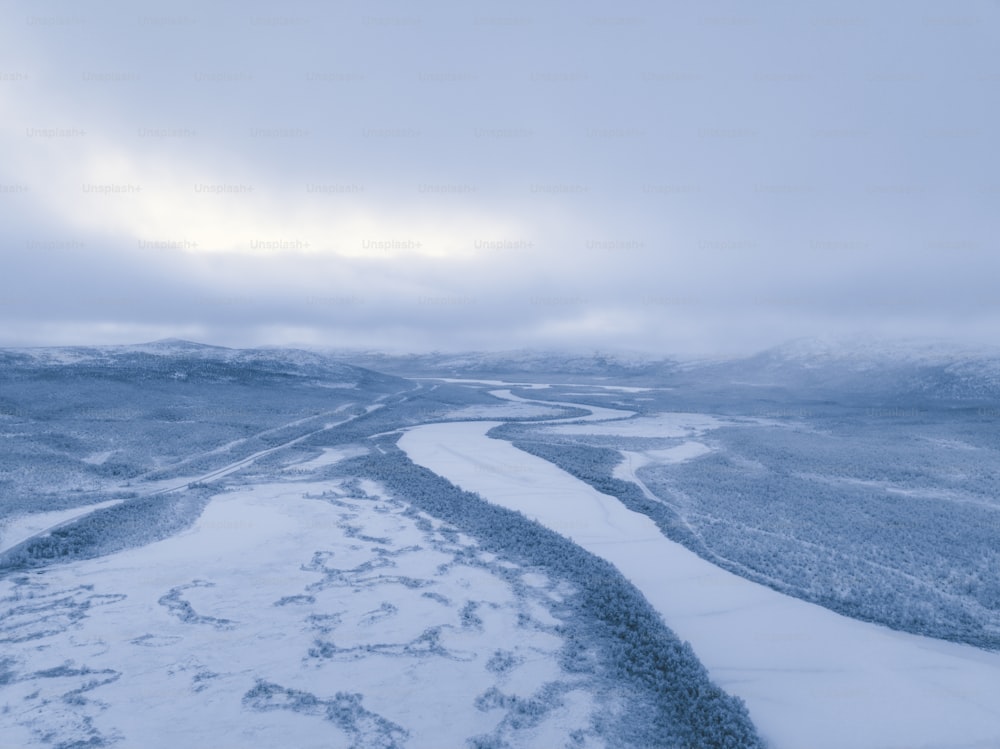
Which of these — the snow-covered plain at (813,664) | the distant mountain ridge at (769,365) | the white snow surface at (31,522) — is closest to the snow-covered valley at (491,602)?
the snow-covered plain at (813,664)

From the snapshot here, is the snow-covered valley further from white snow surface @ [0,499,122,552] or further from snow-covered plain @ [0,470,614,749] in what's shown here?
white snow surface @ [0,499,122,552]

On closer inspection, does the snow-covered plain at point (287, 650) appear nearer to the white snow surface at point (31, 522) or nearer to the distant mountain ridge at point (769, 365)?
the white snow surface at point (31, 522)

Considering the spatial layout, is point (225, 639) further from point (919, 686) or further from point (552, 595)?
point (919, 686)

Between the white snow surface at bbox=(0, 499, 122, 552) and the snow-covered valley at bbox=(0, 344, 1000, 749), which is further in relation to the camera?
the white snow surface at bbox=(0, 499, 122, 552)

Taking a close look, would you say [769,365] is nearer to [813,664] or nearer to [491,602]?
[813,664]

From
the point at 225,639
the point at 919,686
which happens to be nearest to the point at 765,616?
the point at 919,686

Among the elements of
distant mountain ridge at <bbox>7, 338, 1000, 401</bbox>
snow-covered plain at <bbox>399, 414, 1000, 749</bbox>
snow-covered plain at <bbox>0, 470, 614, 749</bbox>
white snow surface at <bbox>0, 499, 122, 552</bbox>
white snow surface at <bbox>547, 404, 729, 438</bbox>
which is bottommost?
white snow surface at <bbox>0, 499, 122, 552</bbox>

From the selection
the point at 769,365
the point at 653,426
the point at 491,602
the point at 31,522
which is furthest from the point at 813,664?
the point at 769,365

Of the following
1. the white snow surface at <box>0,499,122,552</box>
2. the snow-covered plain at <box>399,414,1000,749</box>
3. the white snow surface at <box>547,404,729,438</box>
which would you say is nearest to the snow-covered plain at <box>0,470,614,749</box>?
the snow-covered plain at <box>399,414,1000,749</box>
